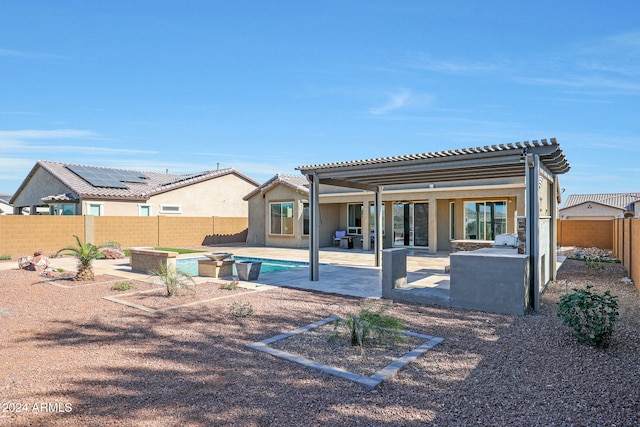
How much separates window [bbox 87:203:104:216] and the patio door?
17145mm

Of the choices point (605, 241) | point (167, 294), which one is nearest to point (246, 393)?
point (167, 294)

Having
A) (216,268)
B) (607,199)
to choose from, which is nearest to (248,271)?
(216,268)

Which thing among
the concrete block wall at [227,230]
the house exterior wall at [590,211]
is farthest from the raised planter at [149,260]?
the house exterior wall at [590,211]

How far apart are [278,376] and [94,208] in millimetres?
22584

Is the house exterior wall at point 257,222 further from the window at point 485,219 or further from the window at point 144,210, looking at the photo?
the window at point 485,219

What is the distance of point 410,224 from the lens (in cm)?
2019

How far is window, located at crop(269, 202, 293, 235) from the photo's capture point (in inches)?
871

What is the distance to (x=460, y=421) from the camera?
3.32 meters

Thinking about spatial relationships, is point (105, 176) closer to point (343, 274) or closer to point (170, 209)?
point (170, 209)

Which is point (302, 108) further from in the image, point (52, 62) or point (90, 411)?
point (90, 411)

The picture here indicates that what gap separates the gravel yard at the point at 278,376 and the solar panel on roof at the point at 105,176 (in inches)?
761

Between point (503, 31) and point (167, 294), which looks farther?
point (503, 31)

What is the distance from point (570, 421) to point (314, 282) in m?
7.41

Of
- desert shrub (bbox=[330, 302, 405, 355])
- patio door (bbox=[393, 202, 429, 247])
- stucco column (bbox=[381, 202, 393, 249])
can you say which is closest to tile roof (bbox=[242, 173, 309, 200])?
stucco column (bbox=[381, 202, 393, 249])
